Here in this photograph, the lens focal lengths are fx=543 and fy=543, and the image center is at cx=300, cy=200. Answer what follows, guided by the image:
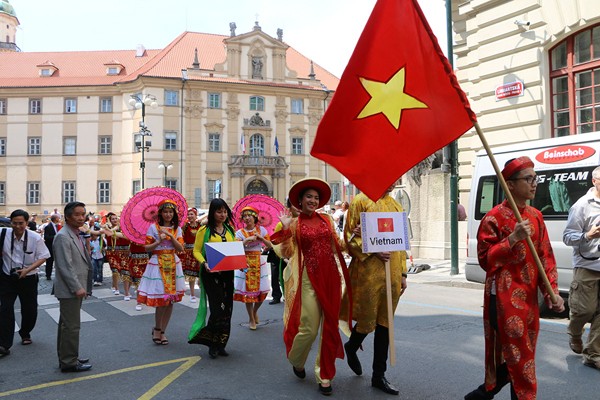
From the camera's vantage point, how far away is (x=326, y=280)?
4922 millimetres

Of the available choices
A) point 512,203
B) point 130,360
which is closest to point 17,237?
point 130,360

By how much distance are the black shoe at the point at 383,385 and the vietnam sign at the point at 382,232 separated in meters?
1.15

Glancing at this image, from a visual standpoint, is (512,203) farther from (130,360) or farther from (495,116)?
(495,116)

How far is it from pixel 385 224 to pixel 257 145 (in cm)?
4741

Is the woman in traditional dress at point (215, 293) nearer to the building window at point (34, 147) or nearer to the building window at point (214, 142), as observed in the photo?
the building window at point (214, 142)

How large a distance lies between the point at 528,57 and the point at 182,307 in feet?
35.6

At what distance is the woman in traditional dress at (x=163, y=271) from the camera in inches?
269

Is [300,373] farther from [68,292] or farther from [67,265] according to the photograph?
[67,265]

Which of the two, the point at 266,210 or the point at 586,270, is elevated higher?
the point at 266,210

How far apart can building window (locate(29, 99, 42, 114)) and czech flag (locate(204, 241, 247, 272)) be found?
51662mm

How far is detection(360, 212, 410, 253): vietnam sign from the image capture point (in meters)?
4.48

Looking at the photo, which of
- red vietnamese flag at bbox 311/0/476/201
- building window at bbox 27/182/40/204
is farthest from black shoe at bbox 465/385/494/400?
building window at bbox 27/182/40/204

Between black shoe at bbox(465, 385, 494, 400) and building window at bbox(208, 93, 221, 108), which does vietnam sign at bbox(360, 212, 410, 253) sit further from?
building window at bbox(208, 93, 221, 108)

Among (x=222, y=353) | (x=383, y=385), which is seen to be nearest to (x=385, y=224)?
(x=383, y=385)
